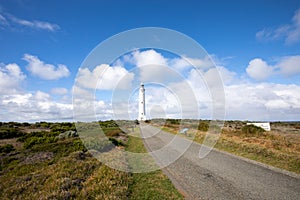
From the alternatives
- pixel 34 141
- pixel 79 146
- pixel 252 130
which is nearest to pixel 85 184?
pixel 79 146

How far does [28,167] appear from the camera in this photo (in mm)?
12070

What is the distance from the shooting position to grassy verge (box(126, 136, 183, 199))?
719 cm

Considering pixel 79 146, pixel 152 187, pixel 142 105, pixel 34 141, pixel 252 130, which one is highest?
pixel 142 105

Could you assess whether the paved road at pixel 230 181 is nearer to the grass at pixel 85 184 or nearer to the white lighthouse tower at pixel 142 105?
the grass at pixel 85 184

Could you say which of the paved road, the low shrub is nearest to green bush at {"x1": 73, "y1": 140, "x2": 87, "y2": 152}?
the paved road

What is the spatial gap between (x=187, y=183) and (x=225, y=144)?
40.1 feet

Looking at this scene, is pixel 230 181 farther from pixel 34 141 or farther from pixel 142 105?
pixel 142 105

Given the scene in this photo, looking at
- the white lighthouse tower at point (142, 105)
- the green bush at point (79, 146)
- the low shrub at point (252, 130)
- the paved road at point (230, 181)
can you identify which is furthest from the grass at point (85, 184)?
the white lighthouse tower at point (142, 105)

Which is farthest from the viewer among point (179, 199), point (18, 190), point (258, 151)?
point (258, 151)

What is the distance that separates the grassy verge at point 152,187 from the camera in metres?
7.19

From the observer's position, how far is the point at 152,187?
26.9 feet

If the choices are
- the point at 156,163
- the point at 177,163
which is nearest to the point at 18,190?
the point at 156,163

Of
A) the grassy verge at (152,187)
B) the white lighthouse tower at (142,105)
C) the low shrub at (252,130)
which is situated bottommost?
the grassy verge at (152,187)

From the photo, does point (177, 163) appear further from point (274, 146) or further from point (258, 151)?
point (274, 146)
